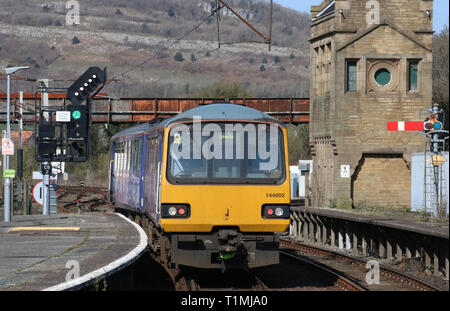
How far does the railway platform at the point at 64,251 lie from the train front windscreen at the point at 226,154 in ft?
5.62

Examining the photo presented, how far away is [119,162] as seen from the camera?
1093 inches

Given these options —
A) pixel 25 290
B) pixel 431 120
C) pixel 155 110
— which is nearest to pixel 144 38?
pixel 155 110

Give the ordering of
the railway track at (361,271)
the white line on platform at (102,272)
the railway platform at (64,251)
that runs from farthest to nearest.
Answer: the railway track at (361,271) → the railway platform at (64,251) → the white line on platform at (102,272)

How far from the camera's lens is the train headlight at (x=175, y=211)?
15914 mm

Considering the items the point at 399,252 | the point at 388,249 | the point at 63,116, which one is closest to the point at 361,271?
the point at 399,252

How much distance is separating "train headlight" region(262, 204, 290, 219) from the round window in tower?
812 inches

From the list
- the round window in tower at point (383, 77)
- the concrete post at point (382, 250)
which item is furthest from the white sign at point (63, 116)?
the round window in tower at point (383, 77)

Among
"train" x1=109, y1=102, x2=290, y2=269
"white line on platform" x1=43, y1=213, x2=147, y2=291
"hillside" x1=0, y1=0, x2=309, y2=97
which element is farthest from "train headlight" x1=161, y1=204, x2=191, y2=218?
"hillside" x1=0, y1=0, x2=309, y2=97

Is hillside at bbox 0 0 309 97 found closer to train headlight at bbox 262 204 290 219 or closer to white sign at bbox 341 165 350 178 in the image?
white sign at bbox 341 165 350 178

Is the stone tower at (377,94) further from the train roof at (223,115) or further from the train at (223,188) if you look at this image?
the train at (223,188)

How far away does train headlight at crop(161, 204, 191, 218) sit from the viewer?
627 inches

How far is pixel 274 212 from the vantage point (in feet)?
53.1

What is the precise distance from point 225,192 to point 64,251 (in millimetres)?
3257
